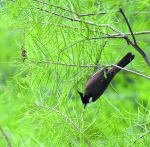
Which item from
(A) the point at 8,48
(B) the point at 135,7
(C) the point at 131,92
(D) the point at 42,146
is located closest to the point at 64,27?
(B) the point at 135,7

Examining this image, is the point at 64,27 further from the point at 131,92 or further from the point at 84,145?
the point at 131,92

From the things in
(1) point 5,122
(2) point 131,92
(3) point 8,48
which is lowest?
(2) point 131,92

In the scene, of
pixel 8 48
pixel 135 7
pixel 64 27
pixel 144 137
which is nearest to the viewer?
pixel 135 7

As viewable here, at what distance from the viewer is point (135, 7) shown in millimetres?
1736

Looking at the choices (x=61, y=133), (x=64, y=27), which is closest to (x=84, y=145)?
(x=61, y=133)

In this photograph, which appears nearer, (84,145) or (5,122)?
(84,145)

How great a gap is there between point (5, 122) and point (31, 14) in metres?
0.75

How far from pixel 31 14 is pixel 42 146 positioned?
0.51 metres

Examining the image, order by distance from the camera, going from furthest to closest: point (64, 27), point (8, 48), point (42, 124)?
Result: point (8, 48)
point (42, 124)
point (64, 27)

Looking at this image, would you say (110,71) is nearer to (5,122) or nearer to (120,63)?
(120,63)

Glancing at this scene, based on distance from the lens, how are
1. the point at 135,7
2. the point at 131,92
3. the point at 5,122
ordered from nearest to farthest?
the point at 135,7 → the point at 5,122 → the point at 131,92

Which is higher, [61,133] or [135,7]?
[135,7]

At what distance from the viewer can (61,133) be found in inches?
88.1

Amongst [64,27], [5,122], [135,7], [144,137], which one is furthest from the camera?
[5,122]
